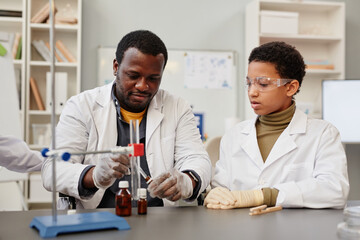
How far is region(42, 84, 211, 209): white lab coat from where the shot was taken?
157 cm

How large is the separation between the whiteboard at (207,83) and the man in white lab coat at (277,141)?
2.19 m

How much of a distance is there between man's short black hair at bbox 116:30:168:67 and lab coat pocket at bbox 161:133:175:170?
1.07 feet

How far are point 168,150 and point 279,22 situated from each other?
2479mm

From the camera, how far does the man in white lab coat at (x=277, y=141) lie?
59.2 inches

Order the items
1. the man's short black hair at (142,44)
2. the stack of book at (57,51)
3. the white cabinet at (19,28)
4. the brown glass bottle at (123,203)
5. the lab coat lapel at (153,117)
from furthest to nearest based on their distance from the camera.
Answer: the stack of book at (57,51), the white cabinet at (19,28), the lab coat lapel at (153,117), the man's short black hair at (142,44), the brown glass bottle at (123,203)

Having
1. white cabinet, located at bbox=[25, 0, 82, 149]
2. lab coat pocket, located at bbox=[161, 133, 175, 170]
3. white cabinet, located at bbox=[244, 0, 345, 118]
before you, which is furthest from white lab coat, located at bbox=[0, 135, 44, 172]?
white cabinet, located at bbox=[244, 0, 345, 118]

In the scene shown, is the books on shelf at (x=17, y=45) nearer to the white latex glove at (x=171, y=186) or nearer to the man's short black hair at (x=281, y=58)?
the man's short black hair at (x=281, y=58)

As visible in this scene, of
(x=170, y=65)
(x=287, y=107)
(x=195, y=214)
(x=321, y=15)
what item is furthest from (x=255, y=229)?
(x=321, y=15)

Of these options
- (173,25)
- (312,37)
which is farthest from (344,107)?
(173,25)

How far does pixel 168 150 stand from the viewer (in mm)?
1671

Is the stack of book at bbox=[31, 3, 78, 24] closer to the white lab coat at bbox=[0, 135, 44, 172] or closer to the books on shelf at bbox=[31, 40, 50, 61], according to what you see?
the books on shelf at bbox=[31, 40, 50, 61]

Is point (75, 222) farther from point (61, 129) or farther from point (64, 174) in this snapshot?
point (61, 129)

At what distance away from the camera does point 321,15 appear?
412cm

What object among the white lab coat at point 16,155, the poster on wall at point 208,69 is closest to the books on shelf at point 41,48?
the poster on wall at point 208,69
